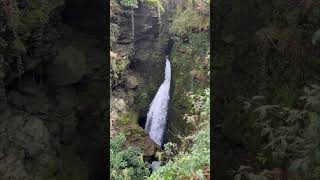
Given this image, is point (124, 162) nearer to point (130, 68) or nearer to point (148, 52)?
point (130, 68)

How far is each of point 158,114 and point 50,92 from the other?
858 cm

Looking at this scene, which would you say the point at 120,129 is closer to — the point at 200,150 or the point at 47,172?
the point at 200,150

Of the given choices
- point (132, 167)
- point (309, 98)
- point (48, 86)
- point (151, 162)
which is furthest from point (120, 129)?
point (309, 98)

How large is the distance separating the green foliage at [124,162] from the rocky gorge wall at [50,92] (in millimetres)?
3625

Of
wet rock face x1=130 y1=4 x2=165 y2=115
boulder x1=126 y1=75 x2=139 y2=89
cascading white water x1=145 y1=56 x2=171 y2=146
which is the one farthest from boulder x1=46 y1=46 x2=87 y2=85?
wet rock face x1=130 y1=4 x2=165 y2=115

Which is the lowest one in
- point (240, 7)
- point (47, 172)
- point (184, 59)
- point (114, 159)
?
point (114, 159)

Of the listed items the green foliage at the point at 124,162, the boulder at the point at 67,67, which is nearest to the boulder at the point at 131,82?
the green foliage at the point at 124,162

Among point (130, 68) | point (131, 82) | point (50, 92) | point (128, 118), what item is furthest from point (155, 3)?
point (50, 92)

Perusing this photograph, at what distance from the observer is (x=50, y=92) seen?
4762 mm

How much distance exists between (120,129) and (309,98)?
368 inches

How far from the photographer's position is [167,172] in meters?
5.56

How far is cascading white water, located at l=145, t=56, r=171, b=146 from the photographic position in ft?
42.5

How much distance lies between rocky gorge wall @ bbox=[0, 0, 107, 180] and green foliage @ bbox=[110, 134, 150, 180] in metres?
3.63

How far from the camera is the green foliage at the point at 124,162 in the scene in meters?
8.74
